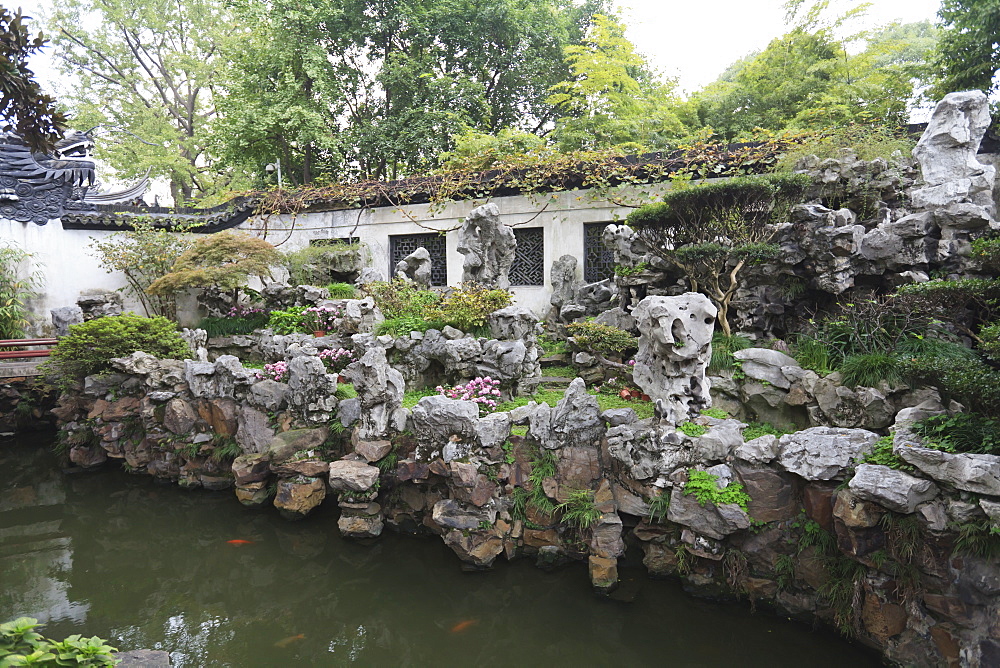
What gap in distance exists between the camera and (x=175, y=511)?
796cm

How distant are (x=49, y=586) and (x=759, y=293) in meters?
9.78

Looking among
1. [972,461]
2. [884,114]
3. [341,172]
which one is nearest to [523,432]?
[972,461]

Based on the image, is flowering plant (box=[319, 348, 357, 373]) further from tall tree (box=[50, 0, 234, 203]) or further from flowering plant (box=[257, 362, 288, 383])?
tall tree (box=[50, 0, 234, 203])

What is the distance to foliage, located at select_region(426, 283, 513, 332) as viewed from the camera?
333 inches

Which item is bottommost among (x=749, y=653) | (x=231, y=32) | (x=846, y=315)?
(x=749, y=653)

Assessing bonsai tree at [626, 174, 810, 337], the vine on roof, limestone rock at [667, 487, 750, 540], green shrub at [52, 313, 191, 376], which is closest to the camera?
limestone rock at [667, 487, 750, 540]

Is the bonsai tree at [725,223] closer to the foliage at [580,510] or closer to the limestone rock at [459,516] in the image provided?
the foliage at [580,510]

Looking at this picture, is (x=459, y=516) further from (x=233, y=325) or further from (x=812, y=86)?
(x=812, y=86)

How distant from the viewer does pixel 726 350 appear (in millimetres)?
7387

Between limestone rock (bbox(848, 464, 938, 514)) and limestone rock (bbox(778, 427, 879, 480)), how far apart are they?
0.38 metres

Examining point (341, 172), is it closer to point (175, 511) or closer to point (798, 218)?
point (175, 511)

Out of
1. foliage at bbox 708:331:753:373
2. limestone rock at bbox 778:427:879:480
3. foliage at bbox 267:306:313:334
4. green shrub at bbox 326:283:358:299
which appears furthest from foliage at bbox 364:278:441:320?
limestone rock at bbox 778:427:879:480

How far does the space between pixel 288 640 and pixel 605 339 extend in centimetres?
533

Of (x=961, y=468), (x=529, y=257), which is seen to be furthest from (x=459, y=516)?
(x=529, y=257)
